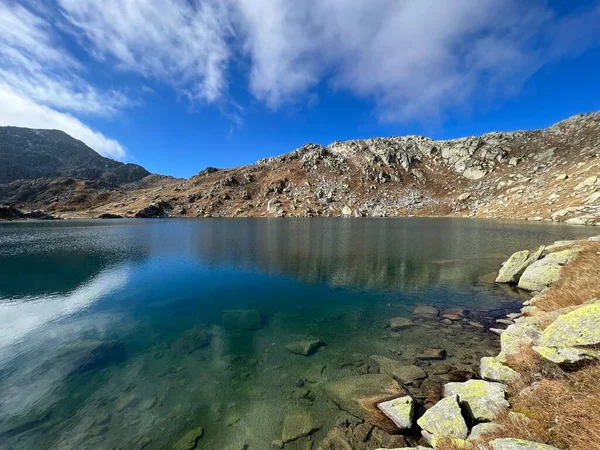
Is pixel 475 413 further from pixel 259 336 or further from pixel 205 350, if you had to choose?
pixel 205 350

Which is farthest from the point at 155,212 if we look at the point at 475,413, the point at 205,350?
the point at 475,413

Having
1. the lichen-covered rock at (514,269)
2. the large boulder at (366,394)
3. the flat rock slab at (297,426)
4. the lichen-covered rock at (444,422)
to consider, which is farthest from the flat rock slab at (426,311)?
the flat rock slab at (297,426)

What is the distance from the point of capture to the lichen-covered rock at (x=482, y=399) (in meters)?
8.99

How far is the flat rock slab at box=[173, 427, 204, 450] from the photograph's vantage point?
998 centimetres

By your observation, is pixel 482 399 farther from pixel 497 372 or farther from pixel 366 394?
pixel 366 394

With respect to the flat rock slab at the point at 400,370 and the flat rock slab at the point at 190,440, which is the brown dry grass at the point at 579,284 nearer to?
the flat rock slab at the point at 400,370

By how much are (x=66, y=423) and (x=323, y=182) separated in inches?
7131

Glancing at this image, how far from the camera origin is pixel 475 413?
30.2 feet

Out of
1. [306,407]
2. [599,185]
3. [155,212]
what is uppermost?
[599,185]

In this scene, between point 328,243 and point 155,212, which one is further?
point 155,212

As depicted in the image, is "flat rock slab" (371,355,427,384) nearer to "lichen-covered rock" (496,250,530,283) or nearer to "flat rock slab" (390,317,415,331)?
"flat rock slab" (390,317,415,331)

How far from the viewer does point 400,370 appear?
1385 cm

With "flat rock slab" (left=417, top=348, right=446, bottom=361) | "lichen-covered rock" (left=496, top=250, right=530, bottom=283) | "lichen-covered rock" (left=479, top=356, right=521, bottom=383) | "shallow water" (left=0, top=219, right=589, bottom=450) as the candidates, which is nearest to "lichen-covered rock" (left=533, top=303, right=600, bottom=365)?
"lichen-covered rock" (left=479, top=356, right=521, bottom=383)

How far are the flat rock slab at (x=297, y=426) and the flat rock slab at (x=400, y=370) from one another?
481cm
